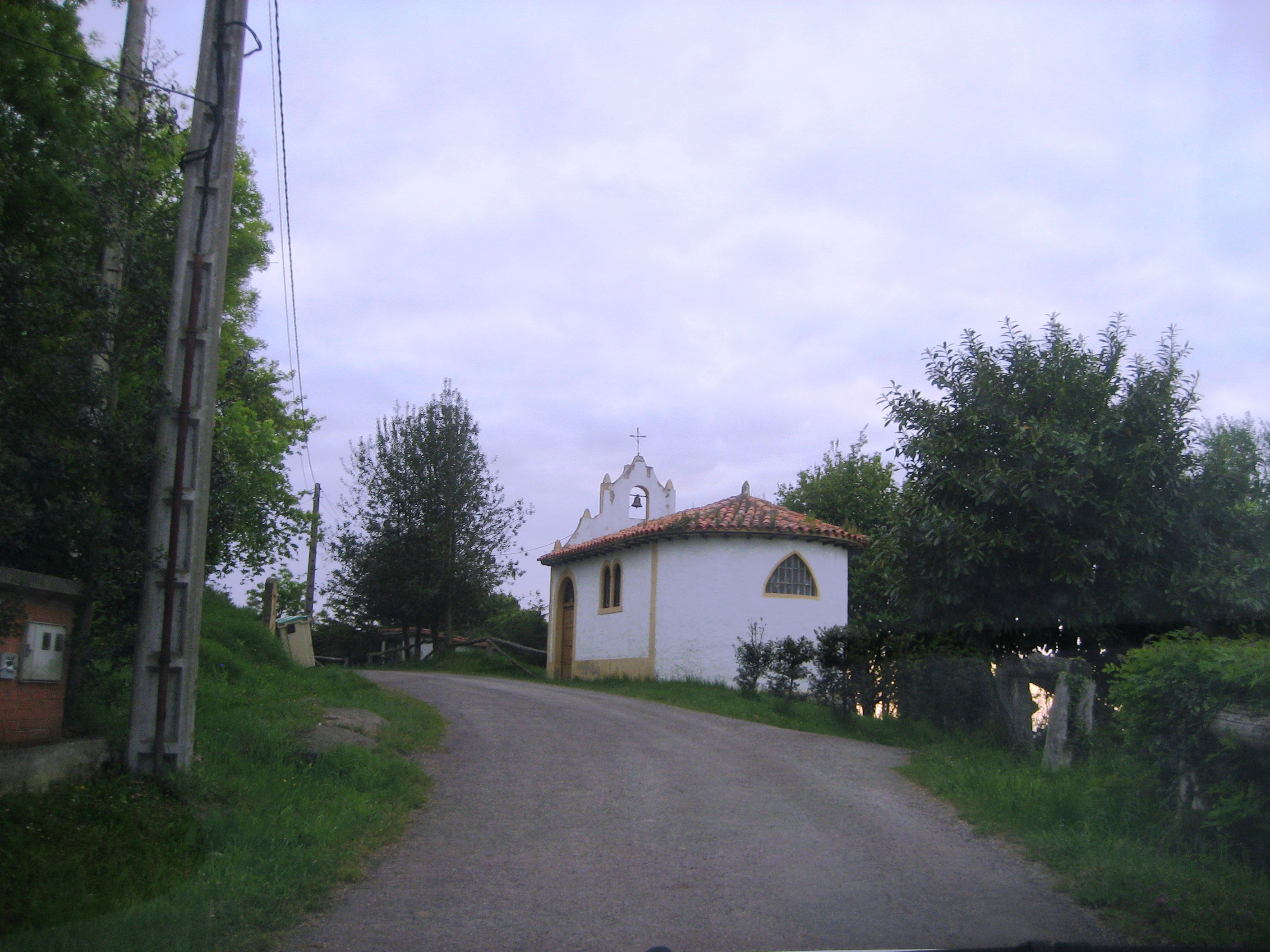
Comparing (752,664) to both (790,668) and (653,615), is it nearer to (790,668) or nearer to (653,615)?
(790,668)

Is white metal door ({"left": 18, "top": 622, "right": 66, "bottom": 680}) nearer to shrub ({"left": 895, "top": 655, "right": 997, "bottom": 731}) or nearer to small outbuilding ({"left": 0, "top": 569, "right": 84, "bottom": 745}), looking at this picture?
small outbuilding ({"left": 0, "top": 569, "right": 84, "bottom": 745})

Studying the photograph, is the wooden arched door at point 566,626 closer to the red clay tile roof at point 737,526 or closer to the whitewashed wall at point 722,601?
the red clay tile roof at point 737,526

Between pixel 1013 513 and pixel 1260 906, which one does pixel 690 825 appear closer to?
pixel 1260 906

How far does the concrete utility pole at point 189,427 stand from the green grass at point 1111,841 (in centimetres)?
639

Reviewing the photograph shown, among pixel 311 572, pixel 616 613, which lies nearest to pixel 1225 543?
pixel 616 613

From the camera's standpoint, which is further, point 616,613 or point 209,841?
point 616,613

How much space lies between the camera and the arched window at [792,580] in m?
22.1

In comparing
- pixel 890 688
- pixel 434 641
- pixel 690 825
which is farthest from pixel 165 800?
pixel 434 641

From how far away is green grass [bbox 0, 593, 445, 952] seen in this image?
5129mm

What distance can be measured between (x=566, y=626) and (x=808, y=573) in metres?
7.73

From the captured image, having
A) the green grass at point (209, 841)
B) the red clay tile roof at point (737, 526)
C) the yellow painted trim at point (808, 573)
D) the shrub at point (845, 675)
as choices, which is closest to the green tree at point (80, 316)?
the green grass at point (209, 841)

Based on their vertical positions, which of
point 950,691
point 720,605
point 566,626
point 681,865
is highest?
point 720,605

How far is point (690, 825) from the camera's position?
8.07 m

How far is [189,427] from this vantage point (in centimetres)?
801
